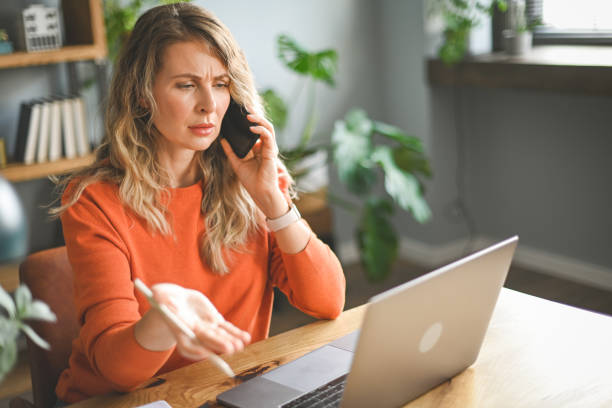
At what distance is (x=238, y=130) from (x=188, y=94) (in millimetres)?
149

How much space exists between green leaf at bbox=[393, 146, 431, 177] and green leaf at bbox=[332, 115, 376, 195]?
14 centimetres

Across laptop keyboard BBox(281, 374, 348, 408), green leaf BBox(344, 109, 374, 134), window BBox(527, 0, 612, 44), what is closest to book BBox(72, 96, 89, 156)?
green leaf BBox(344, 109, 374, 134)

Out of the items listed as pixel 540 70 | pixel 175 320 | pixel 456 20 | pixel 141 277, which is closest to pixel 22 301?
pixel 175 320

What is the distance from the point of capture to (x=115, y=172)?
142 cm

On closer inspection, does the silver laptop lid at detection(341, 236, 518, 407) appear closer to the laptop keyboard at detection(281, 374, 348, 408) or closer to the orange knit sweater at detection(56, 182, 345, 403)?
the laptop keyboard at detection(281, 374, 348, 408)

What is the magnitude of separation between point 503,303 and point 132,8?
2.21 m

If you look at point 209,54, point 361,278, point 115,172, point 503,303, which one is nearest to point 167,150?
point 115,172

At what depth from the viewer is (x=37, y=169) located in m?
2.76

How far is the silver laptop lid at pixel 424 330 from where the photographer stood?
2.94 ft

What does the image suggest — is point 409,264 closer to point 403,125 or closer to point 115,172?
point 403,125

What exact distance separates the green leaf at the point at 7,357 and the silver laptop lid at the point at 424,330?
402 millimetres

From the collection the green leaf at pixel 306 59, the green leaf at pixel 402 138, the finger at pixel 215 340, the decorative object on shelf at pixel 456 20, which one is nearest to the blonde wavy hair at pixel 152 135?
the finger at pixel 215 340

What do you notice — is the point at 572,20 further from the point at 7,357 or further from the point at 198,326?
the point at 7,357

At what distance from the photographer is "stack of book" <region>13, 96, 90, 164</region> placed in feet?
9.07
